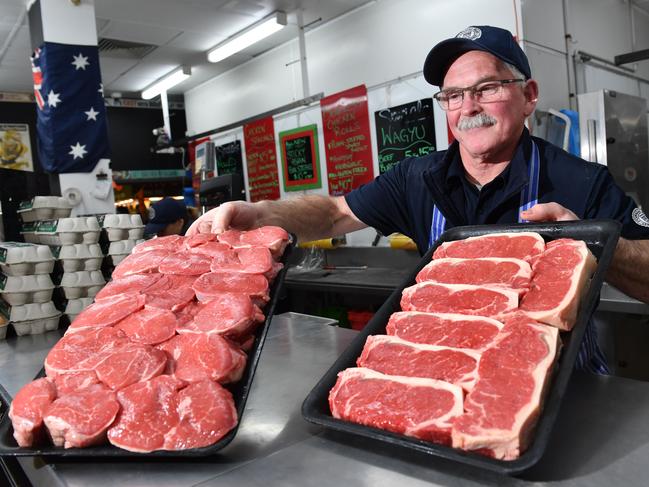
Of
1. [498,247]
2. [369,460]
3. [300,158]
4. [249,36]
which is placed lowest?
[369,460]

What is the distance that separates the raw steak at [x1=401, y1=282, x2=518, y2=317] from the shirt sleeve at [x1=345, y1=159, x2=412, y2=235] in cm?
97

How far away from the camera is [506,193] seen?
183 centimetres

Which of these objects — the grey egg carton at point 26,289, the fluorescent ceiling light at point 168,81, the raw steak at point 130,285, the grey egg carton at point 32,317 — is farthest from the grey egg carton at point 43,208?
the fluorescent ceiling light at point 168,81

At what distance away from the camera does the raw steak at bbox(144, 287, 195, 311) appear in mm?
1384

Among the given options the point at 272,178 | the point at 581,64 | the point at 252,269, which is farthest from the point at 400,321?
the point at 272,178

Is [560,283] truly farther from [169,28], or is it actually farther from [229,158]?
[229,158]

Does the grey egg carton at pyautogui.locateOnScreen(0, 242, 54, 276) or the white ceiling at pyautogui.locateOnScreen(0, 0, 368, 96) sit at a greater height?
the white ceiling at pyautogui.locateOnScreen(0, 0, 368, 96)

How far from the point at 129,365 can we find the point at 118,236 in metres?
2.00

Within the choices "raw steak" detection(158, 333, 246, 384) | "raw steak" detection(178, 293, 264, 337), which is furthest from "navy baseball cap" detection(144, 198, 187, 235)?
"raw steak" detection(158, 333, 246, 384)

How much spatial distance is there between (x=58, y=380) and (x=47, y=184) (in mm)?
3238

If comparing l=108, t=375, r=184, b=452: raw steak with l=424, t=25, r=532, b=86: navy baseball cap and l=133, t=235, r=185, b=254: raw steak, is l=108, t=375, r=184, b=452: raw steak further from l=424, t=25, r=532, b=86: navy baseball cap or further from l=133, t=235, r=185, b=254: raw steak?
l=424, t=25, r=532, b=86: navy baseball cap

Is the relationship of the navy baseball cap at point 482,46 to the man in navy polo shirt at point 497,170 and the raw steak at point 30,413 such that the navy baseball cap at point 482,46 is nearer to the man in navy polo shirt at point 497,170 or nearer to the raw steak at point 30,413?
the man in navy polo shirt at point 497,170

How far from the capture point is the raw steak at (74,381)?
114cm

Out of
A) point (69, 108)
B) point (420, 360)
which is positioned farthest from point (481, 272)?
point (69, 108)
